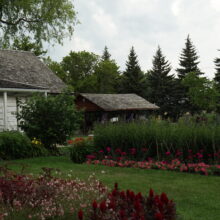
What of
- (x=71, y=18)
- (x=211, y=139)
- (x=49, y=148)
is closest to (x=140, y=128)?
(x=211, y=139)

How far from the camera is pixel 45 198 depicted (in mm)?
4789

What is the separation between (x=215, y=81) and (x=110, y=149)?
120ft

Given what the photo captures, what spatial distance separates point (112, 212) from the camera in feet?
11.6

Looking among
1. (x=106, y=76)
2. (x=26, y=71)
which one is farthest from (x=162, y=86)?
(x=26, y=71)

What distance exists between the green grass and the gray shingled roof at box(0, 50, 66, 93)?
14.0 metres

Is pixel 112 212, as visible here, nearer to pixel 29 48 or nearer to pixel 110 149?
pixel 110 149

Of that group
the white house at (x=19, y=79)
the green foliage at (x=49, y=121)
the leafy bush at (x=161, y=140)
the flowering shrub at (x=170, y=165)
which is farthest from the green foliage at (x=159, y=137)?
the white house at (x=19, y=79)

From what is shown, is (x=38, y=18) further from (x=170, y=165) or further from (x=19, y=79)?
(x=170, y=165)

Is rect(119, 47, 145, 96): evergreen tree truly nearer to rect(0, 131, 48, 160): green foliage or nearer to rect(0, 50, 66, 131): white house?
rect(0, 50, 66, 131): white house

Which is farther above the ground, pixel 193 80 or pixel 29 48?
pixel 29 48

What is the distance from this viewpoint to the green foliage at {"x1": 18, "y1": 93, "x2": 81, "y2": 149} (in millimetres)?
12633

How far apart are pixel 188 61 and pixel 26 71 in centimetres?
3022

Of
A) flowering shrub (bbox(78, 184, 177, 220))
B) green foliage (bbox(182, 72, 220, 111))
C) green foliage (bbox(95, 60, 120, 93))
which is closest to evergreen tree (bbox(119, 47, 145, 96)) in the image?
green foliage (bbox(182, 72, 220, 111))

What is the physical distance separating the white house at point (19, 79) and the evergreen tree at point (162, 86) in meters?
25.4
